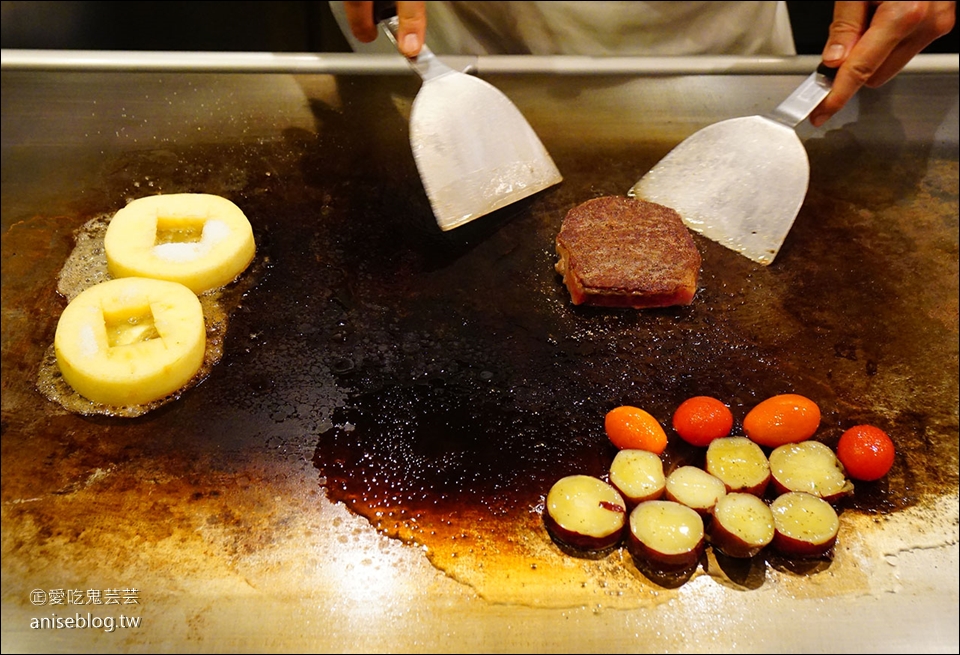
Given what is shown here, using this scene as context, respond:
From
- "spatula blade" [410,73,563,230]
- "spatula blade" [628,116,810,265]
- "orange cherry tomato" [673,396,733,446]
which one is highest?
"spatula blade" [410,73,563,230]

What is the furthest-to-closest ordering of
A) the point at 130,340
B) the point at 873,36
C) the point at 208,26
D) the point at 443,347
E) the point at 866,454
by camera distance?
the point at 208,26
the point at 873,36
the point at 443,347
the point at 130,340
the point at 866,454

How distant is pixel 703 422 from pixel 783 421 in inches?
9.8

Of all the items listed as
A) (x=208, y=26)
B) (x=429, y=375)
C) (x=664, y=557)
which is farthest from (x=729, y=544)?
(x=208, y=26)

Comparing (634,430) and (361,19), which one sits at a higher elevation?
(361,19)

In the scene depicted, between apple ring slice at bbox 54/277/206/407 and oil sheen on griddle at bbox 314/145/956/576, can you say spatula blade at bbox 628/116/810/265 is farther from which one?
apple ring slice at bbox 54/277/206/407

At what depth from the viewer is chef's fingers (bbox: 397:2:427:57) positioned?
2883 mm

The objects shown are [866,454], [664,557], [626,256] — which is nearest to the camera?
[664,557]

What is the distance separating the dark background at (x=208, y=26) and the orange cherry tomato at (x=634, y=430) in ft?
9.86

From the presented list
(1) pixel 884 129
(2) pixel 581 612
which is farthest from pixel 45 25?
(1) pixel 884 129

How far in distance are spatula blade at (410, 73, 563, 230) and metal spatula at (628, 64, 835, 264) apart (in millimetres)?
491

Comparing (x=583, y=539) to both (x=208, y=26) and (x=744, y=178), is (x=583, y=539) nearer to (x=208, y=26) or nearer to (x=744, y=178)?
(x=744, y=178)

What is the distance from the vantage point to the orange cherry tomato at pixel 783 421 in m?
2.29

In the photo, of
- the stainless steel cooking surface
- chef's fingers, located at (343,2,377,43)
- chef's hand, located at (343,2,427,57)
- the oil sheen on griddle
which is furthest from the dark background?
the oil sheen on griddle

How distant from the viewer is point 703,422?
2.29 meters
